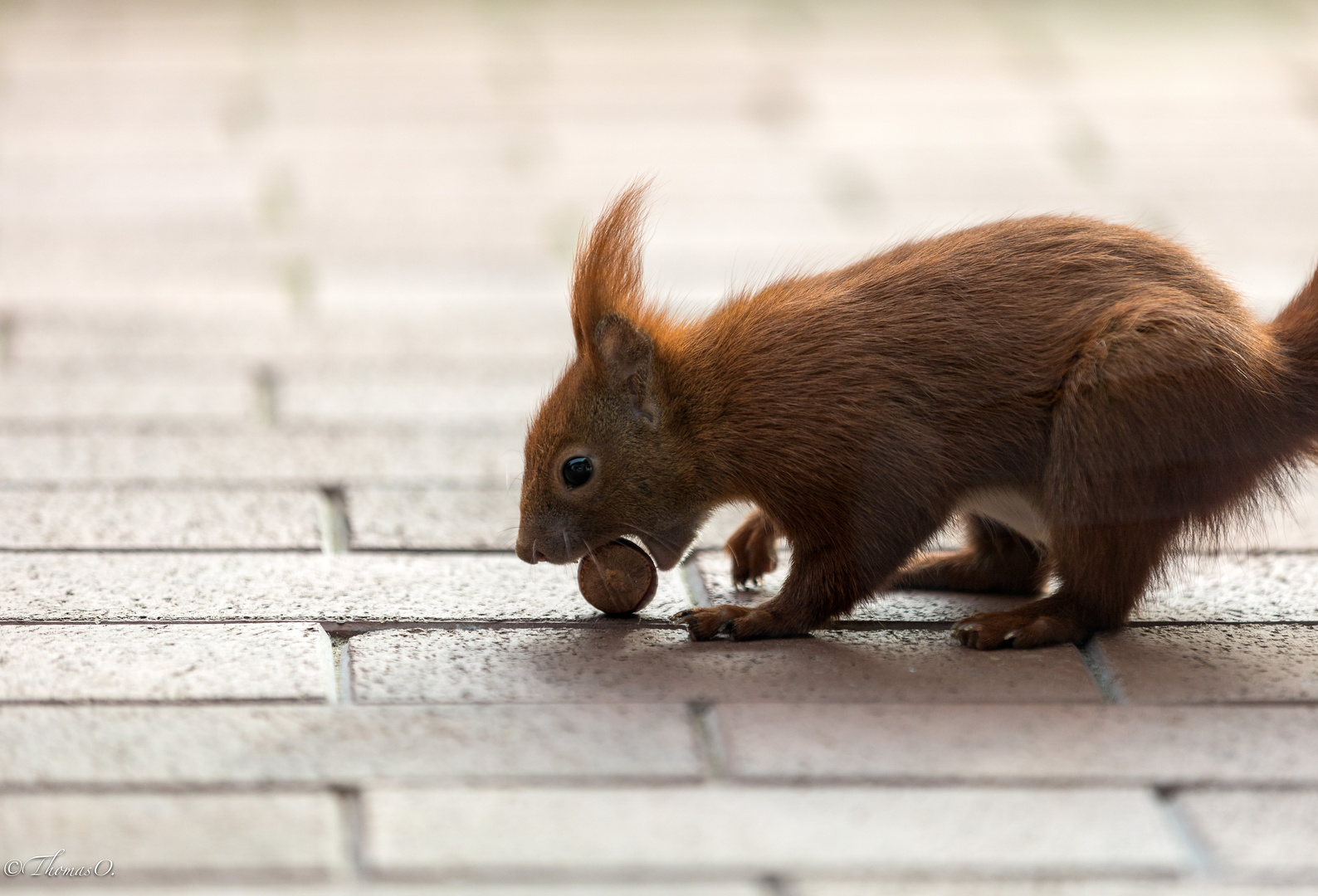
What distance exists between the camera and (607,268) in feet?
10.5

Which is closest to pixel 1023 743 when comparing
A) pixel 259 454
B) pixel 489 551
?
pixel 489 551

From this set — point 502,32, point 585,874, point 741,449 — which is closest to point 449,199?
point 502,32

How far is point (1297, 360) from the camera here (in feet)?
9.84

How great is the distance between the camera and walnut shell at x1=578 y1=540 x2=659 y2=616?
10.5ft

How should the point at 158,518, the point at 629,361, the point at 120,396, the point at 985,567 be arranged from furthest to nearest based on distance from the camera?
the point at 120,396
the point at 158,518
the point at 985,567
the point at 629,361

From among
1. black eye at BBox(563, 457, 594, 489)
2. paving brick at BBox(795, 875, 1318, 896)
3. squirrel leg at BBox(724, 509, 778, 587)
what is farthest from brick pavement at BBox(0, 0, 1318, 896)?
black eye at BBox(563, 457, 594, 489)

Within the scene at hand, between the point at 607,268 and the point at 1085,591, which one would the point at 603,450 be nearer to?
the point at 607,268

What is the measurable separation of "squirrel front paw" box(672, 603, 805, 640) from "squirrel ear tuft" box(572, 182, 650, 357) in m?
0.58

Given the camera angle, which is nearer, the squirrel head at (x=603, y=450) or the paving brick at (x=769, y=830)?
the paving brick at (x=769, y=830)

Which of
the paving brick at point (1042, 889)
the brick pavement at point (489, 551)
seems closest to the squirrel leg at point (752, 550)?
the brick pavement at point (489, 551)

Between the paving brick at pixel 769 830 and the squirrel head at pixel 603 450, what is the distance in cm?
79

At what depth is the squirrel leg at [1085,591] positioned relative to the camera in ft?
9.69

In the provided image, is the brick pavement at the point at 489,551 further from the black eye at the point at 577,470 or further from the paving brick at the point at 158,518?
the black eye at the point at 577,470

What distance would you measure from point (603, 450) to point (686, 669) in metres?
0.48
